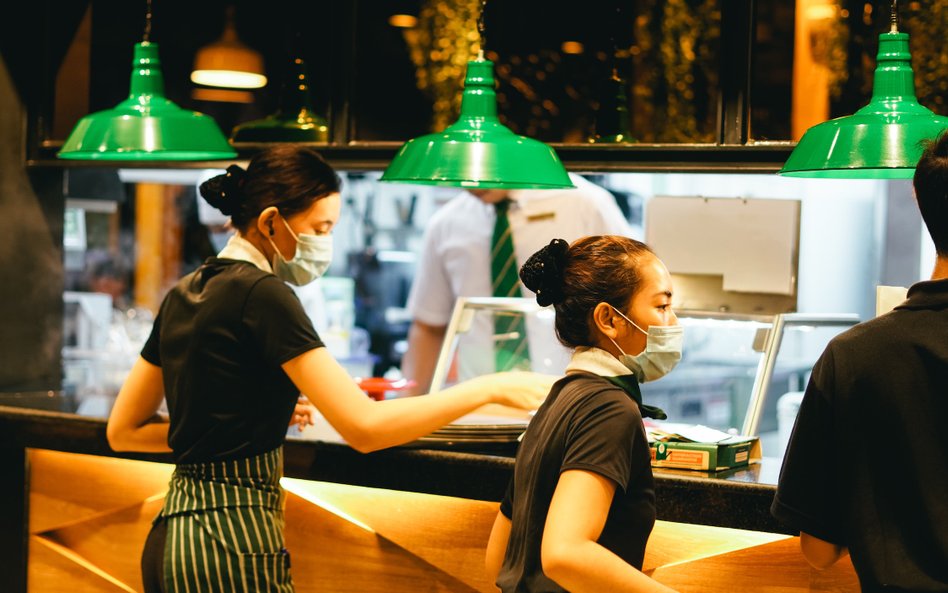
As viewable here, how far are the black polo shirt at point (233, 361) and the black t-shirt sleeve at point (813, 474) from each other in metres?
1.06

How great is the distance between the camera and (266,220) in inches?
101

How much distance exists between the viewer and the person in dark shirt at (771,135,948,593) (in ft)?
5.55

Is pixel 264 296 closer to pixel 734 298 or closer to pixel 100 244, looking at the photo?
pixel 734 298

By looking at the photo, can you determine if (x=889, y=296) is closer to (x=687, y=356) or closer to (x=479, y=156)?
(x=479, y=156)

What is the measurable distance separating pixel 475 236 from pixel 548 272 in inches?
108

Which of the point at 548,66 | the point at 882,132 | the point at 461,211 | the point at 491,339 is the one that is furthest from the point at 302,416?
the point at 548,66

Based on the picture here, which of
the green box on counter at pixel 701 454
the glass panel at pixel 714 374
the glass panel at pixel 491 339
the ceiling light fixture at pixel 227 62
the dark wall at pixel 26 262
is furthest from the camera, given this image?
the ceiling light fixture at pixel 227 62

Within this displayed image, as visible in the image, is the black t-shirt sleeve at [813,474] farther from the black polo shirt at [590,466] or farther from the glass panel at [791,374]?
the glass panel at [791,374]

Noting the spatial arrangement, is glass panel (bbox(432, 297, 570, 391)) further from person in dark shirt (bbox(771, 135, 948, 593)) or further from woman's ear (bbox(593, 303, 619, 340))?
person in dark shirt (bbox(771, 135, 948, 593))

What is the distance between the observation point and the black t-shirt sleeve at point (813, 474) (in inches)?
69.9

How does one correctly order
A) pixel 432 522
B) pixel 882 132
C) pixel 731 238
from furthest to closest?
pixel 731 238 < pixel 432 522 < pixel 882 132

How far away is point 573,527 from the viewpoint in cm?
173

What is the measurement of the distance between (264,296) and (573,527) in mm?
978

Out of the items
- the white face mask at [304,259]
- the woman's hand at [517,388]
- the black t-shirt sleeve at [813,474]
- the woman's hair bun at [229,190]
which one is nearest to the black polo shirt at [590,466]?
the black t-shirt sleeve at [813,474]
